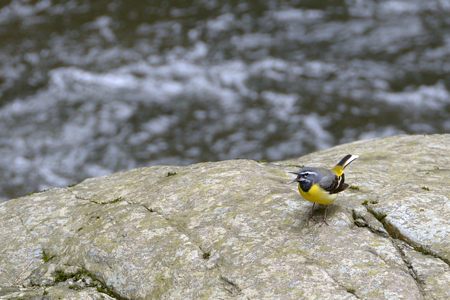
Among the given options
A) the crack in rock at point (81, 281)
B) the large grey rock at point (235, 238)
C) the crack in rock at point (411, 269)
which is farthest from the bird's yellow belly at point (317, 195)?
the crack in rock at point (81, 281)

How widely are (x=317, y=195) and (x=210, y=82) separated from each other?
302 inches

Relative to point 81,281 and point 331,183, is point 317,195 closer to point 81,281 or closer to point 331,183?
point 331,183

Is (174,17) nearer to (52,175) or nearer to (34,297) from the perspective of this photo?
(52,175)

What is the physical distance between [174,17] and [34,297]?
1044 cm

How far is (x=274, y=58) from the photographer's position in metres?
12.5

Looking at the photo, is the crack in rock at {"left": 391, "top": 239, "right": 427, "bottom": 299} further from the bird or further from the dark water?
the dark water

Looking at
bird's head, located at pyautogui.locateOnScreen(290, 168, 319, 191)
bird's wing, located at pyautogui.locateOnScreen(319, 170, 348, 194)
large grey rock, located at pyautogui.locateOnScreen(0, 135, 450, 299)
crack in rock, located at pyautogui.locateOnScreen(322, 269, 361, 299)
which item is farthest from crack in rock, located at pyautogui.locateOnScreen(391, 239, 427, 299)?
bird's head, located at pyautogui.locateOnScreen(290, 168, 319, 191)

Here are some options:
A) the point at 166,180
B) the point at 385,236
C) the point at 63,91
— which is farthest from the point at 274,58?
the point at 385,236

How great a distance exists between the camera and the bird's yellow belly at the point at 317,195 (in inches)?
180

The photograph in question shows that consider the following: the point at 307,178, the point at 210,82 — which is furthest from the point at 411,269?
the point at 210,82

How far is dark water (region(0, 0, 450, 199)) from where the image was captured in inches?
427

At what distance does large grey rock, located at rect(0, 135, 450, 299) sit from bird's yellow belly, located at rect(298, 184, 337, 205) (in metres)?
0.19

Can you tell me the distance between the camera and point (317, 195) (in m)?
4.60

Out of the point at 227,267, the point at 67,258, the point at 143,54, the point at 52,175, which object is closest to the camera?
the point at 227,267
